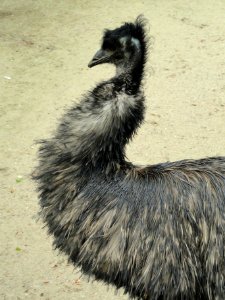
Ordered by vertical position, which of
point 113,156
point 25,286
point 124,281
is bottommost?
point 25,286

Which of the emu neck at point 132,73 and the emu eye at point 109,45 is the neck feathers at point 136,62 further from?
the emu eye at point 109,45

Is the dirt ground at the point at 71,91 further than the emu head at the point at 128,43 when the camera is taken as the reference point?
Yes

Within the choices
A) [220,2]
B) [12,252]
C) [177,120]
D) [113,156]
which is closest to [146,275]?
[113,156]

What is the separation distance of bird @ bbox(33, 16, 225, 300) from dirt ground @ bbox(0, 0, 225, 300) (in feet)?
2.45

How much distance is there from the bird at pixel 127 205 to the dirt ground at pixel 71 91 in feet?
2.45

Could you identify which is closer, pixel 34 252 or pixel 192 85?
pixel 34 252

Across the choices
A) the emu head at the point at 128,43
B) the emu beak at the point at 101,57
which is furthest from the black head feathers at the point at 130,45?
the emu beak at the point at 101,57

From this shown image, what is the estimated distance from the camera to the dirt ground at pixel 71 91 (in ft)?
11.3

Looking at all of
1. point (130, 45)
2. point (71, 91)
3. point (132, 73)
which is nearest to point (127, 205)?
point (132, 73)

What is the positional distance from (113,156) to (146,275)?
1.81 ft

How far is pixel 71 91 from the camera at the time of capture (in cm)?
534

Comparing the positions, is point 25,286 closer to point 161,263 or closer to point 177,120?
point 161,263

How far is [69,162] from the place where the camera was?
2.68 m

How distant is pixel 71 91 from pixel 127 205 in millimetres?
2886
